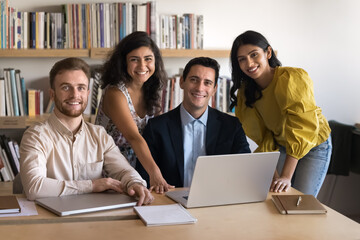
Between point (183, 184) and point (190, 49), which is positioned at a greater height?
point (190, 49)

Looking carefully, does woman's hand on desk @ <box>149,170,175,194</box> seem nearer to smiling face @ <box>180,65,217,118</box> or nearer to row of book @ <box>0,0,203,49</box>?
smiling face @ <box>180,65,217,118</box>

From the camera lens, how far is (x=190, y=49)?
3777 millimetres

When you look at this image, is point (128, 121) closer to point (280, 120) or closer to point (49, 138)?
point (49, 138)

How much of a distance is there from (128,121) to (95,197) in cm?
63

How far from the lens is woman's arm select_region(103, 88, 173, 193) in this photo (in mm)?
2225

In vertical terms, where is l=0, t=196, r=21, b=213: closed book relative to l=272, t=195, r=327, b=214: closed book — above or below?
above

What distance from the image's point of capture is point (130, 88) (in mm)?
2713

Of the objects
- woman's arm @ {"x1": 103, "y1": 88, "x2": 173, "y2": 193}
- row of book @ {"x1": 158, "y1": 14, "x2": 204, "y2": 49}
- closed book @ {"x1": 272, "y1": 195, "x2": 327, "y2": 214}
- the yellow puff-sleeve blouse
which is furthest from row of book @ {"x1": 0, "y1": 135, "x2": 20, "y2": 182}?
closed book @ {"x1": 272, "y1": 195, "x2": 327, "y2": 214}

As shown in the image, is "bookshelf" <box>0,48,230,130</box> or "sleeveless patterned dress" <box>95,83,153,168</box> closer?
"sleeveless patterned dress" <box>95,83,153,168</box>

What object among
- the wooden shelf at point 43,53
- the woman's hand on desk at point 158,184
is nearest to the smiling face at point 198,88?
the woman's hand on desk at point 158,184

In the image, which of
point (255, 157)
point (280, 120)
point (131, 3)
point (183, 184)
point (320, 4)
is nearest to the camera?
point (255, 157)

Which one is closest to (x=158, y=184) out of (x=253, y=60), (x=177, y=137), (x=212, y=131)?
(x=177, y=137)

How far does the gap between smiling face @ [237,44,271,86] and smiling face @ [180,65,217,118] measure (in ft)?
0.59

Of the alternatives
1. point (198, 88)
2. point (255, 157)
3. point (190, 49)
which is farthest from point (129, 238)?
point (190, 49)
